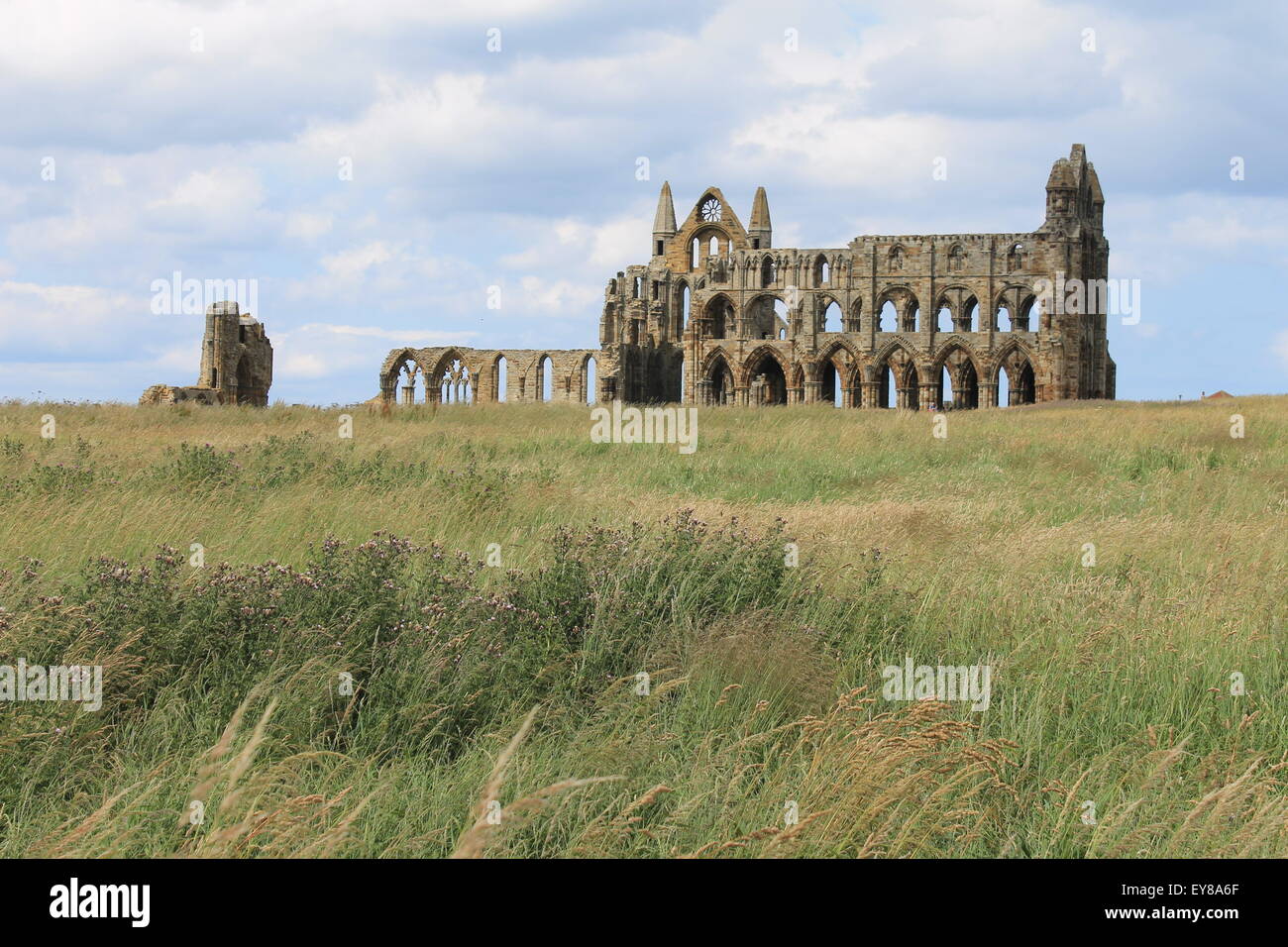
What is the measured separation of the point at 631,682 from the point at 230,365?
38020mm

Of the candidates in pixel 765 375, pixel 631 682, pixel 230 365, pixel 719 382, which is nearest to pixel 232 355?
pixel 230 365

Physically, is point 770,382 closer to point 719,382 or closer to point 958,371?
point 719,382

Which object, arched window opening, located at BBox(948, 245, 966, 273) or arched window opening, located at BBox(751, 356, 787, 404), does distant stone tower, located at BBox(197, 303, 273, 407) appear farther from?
arched window opening, located at BBox(948, 245, 966, 273)

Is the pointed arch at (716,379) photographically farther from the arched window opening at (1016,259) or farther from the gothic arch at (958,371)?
the arched window opening at (1016,259)

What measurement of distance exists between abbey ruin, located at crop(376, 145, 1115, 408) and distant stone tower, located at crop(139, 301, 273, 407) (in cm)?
1660

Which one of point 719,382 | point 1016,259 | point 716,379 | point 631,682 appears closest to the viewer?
point 631,682

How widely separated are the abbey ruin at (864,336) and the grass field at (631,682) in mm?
46009

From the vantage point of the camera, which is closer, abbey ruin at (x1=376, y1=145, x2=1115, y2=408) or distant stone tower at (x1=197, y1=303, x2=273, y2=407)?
distant stone tower at (x1=197, y1=303, x2=273, y2=407)

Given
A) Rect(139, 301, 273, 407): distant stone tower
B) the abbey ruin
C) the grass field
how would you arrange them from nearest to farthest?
the grass field
Rect(139, 301, 273, 407): distant stone tower
the abbey ruin

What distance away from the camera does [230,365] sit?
134 ft

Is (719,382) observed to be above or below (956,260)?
below

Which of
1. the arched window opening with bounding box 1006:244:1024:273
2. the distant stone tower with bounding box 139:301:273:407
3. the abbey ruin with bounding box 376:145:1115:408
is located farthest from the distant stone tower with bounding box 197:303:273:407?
the arched window opening with bounding box 1006:244:1024:273

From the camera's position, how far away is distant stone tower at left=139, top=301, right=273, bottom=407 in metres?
37.1

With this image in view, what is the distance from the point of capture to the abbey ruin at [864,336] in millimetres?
54750
